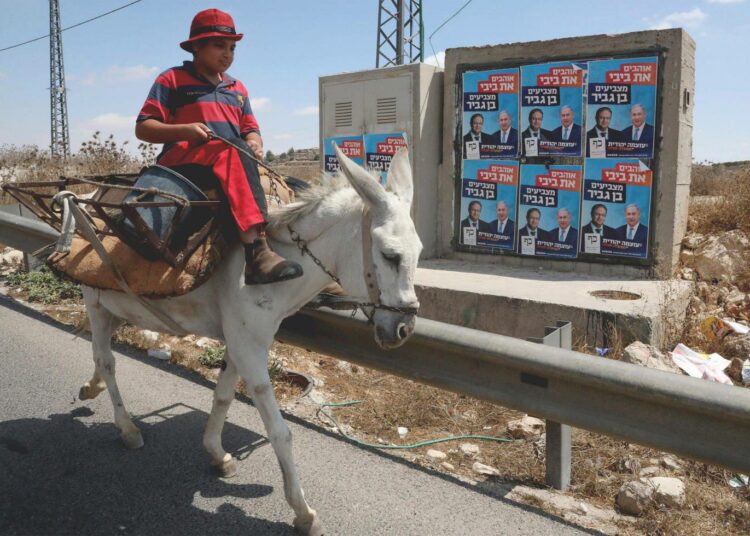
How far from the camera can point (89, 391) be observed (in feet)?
14.8

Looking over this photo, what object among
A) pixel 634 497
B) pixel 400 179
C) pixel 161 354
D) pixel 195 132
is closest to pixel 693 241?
pixel 634 497

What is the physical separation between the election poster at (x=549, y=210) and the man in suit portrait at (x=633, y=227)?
0.63 meters

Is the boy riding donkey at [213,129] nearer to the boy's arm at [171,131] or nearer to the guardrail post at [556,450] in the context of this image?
the boy's arm at [171,131]

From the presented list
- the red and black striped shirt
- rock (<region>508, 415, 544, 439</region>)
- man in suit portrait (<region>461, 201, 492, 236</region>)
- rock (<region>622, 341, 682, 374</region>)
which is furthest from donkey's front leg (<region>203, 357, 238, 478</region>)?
man in suit portrait (<region>461, 201, 492, 236</region>)

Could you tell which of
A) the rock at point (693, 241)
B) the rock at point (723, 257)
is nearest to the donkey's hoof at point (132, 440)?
the rock at point (723, 257)

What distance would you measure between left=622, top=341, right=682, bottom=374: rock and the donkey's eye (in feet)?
9.91

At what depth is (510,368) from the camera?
131 inches

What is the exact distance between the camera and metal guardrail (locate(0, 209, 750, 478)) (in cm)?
267

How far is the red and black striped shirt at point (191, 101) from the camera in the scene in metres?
3.39

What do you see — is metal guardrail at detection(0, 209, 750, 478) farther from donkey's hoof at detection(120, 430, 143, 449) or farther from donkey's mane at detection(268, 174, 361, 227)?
donkey's hoof at detection(120, 430, 143, 449)

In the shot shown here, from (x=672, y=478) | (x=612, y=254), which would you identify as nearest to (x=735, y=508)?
(x=672, y=478)

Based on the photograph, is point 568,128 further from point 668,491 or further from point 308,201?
point 308,201

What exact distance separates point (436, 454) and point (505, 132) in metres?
5.89

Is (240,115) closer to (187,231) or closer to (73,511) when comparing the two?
(187,231)
